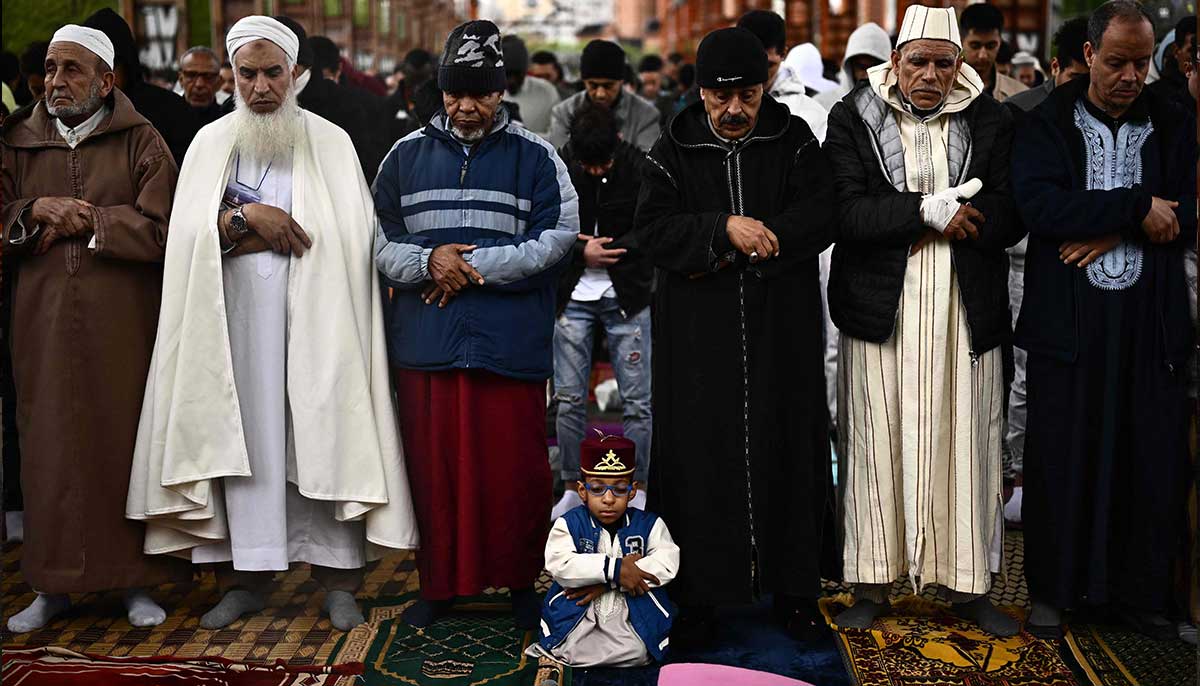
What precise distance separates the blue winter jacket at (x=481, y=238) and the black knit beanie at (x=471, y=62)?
0.17 m

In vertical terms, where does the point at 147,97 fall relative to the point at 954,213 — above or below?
above

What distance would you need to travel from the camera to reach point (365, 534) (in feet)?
14.4

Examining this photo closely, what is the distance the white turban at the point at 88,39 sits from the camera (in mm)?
4199

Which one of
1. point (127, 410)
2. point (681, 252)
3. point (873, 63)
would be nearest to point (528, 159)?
point (681, 252)

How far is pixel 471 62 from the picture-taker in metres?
4.09

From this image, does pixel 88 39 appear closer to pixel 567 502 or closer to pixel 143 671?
pixel 143 671

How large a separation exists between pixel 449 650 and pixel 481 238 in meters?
1.27

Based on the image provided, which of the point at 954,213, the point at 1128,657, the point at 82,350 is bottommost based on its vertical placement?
the point at 1128,657

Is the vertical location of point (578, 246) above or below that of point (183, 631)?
above

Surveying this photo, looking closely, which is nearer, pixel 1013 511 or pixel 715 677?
pixel 715 677

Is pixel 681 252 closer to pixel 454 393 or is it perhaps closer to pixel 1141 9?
pixel 454 393

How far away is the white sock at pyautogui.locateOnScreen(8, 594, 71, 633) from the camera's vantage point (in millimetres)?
4309

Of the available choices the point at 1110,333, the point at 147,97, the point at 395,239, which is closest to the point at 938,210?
the point at 1110,333

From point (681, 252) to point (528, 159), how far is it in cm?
63
